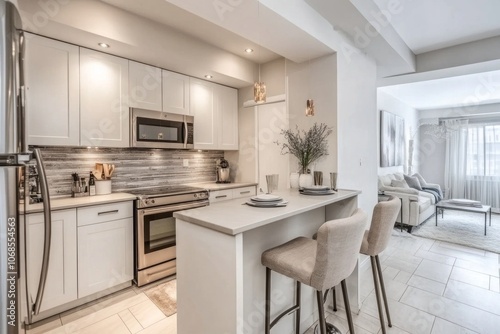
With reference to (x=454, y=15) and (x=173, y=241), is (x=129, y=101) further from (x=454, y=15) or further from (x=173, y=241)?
(x=454, y=15)

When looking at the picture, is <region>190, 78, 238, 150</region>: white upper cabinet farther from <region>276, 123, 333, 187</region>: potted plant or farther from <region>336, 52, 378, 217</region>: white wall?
<region>336, 52, 378, 217</region>: white wall

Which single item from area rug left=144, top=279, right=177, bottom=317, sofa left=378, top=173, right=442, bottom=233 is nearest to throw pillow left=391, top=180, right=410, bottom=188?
sofa left=378, top=173, right=442, bottom=233

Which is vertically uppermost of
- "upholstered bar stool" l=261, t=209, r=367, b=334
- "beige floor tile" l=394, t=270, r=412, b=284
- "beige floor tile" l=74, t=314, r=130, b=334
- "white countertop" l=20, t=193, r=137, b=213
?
"white countertop" l=20, t=193, r=137, b=213

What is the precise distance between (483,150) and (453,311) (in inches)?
233

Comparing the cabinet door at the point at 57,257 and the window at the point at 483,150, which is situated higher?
the window at the point at 483,150

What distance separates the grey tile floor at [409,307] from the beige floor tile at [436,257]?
42 mm

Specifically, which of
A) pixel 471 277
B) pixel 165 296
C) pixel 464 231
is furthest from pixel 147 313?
pixel 464 231

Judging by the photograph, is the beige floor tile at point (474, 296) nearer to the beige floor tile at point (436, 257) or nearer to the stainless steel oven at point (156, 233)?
the beige floor tile at point (436, 257)

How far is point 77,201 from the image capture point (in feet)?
7.44

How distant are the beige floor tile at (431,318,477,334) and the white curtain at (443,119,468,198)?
591cm

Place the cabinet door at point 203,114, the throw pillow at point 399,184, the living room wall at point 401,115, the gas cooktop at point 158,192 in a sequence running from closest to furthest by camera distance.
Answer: the gas cooktop at point 158,192 < the cabinet door at point 203,114 < the throw pillow at point 399,184 < the living room wall at point 401,115

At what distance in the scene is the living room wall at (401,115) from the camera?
5.37 m

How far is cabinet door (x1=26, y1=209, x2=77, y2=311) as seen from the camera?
197 centimetres

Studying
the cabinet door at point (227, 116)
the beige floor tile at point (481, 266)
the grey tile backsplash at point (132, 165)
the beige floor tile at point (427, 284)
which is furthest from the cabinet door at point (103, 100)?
the beige floor tile at point (481, 266)
